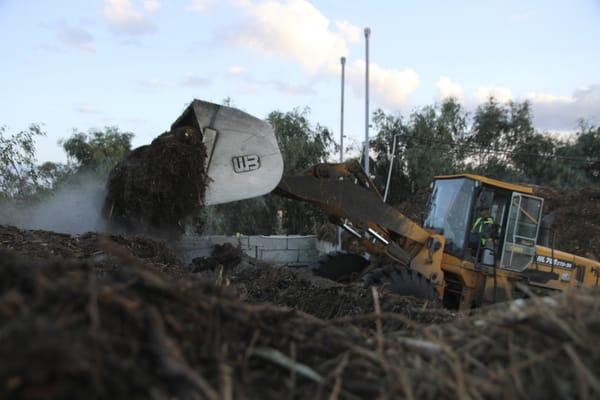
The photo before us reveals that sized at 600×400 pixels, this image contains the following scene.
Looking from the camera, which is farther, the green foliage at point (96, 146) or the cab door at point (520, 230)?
the green foliage at point (96, 146)

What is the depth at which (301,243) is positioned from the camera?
14258 mm

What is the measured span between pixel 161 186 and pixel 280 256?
24.8ft

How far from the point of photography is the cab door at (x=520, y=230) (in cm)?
709

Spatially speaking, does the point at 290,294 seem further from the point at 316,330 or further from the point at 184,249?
the point at 316,330

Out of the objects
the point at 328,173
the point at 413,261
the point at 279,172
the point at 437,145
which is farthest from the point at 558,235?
the point at 279,172

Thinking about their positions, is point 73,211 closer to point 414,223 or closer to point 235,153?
point 235,153

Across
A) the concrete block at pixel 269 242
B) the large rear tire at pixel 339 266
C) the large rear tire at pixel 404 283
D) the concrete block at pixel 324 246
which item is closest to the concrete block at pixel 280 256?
the concrete block at pixel 269 242

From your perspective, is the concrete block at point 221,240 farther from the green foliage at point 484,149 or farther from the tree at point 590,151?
the tree at point 590,151

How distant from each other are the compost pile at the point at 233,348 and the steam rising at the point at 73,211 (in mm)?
5671

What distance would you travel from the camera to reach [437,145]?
2183 centimetres

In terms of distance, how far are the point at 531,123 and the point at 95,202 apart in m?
21.5

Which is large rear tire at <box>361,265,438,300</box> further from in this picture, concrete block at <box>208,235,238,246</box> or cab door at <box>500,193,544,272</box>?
concrete block at <box>208,235,238,246</box>

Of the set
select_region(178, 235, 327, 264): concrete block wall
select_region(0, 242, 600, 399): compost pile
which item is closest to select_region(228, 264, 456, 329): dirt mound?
Answer: select_region(0, 242, 600, 399): compost pile

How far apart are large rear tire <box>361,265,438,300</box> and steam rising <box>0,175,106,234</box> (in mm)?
3983
